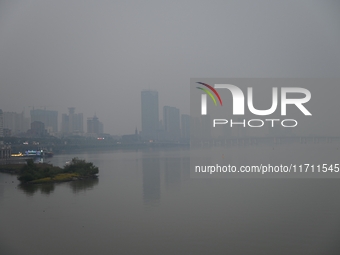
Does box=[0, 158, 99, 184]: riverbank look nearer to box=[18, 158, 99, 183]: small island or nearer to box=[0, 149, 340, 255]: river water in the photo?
box=[18, 158, 99, 183]: small island

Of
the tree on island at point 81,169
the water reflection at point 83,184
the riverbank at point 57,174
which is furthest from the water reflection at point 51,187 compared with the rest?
the tree on island at point 81,169

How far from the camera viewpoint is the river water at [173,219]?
2.96m

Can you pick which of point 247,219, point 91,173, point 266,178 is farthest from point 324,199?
point 91,173

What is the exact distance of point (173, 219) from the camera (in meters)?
3.69

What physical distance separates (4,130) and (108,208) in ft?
63.2

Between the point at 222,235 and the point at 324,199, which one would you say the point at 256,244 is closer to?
the point at 222,235

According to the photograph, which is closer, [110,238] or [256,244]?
[256,244]

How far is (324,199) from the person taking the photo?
458 centimetres

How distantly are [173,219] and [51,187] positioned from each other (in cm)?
274

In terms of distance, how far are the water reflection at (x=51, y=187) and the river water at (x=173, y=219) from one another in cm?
1

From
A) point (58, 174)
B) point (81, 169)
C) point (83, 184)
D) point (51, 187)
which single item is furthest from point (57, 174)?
point (51, 187)

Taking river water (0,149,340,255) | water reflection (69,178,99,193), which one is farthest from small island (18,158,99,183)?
river water (0,149,340,255)

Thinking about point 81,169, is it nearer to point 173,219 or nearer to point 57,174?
point 57,174

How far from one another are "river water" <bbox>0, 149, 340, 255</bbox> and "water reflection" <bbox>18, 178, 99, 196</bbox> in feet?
0.05
